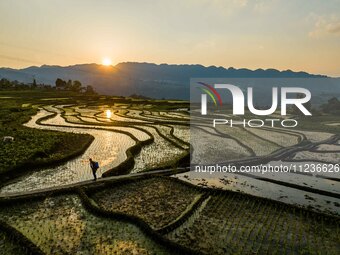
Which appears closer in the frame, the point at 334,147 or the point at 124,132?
the point at 334,147

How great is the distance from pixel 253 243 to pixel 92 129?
27.1 m

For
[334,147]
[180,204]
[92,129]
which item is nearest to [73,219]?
[180,204]

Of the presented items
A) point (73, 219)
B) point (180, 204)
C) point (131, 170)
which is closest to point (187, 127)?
point (131, 170)

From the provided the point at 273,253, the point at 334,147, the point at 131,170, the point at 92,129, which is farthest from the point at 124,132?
the point at 273,253

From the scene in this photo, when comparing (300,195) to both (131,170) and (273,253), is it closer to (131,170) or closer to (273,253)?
(273,253)

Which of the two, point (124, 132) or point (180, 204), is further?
point (124, 132)

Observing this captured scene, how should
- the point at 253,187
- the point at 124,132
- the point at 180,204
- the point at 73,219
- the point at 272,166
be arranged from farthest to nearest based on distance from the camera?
the point at 124,132
the point at 272,166
the point at 253,187
the point at 180,204
the point at 73,219

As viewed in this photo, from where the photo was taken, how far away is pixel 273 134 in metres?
34.1

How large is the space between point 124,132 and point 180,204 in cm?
1905

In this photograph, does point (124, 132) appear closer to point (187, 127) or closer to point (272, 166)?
point (187, 127)

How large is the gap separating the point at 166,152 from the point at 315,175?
11257 millimetres

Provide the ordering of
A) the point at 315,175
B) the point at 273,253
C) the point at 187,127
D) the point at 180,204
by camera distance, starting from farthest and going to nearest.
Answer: the point at 187,127 < the point at 315,175 < the point at 180,204 < the point at 273,253

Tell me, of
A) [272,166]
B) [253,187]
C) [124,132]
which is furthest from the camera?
[124,132]

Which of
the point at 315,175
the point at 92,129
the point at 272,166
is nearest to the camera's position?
the point at 315,175
